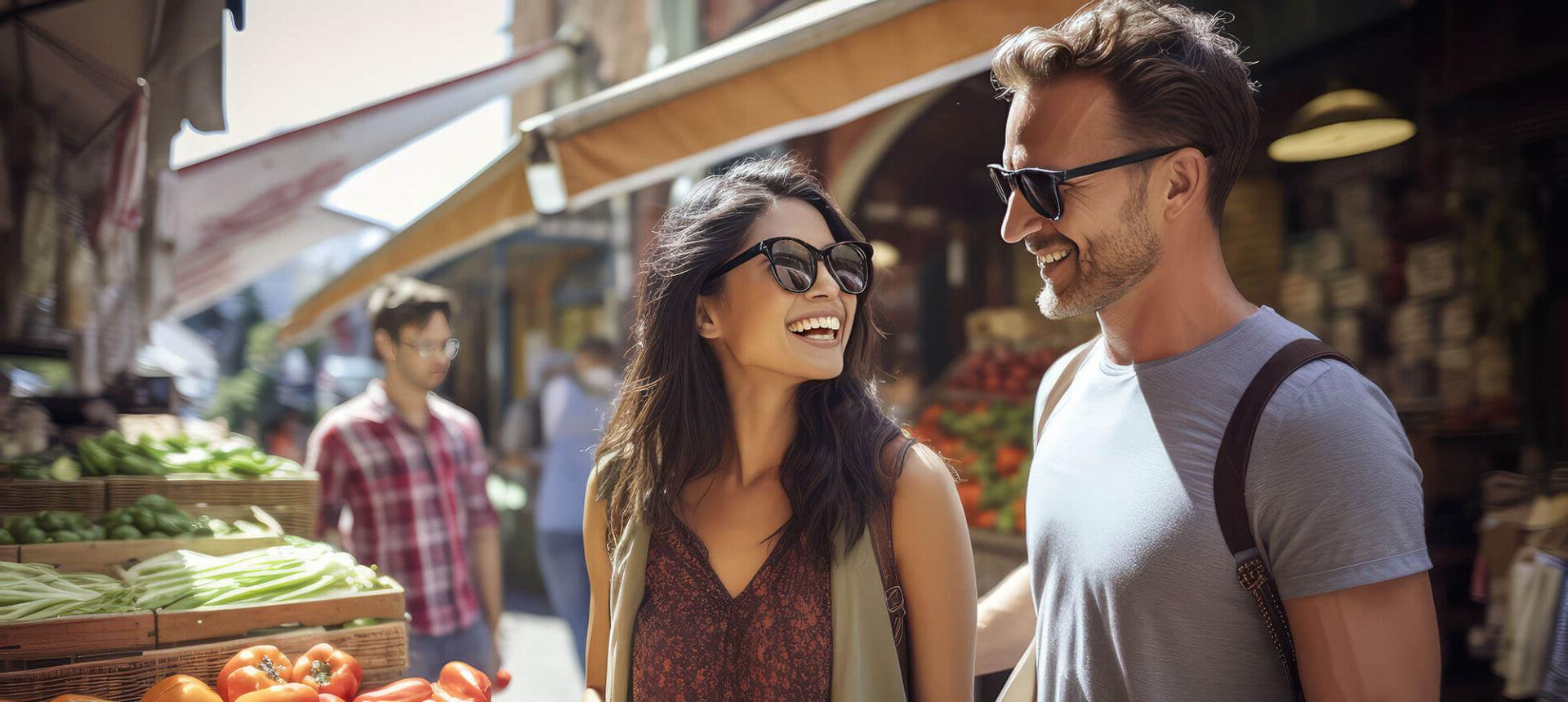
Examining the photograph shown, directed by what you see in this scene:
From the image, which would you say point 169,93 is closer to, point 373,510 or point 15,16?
point 15,16

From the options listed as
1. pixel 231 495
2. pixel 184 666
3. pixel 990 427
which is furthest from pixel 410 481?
pixel 990 427

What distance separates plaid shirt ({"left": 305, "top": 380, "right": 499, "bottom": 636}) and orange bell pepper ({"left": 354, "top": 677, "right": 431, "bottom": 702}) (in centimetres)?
207

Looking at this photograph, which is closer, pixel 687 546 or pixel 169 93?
pixel 687 546

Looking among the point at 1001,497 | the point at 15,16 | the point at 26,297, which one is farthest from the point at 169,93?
the point at 1001,497

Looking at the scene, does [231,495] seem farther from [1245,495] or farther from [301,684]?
[1245,495]

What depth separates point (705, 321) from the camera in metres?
2.11

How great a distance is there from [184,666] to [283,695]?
0.53 metres

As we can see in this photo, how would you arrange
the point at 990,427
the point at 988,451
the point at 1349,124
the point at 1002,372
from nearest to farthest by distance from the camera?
the point at 1349,124
the point at 988,451
the point at 990,427
the point at 1002,372

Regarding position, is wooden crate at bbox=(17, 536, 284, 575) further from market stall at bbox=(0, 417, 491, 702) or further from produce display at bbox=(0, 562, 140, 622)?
produce display at bbox=(0, 562, 140, 622)

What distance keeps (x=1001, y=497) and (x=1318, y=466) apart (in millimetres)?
4121

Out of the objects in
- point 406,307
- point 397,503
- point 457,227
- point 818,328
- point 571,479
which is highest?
point 457,227

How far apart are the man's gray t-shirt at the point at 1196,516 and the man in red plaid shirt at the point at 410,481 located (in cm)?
337

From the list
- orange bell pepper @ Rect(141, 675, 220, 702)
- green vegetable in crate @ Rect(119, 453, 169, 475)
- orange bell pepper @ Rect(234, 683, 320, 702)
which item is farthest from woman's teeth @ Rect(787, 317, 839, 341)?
green vegetable in crate @ Rect(119, 453, 169, 475)

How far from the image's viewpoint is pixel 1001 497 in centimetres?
539
